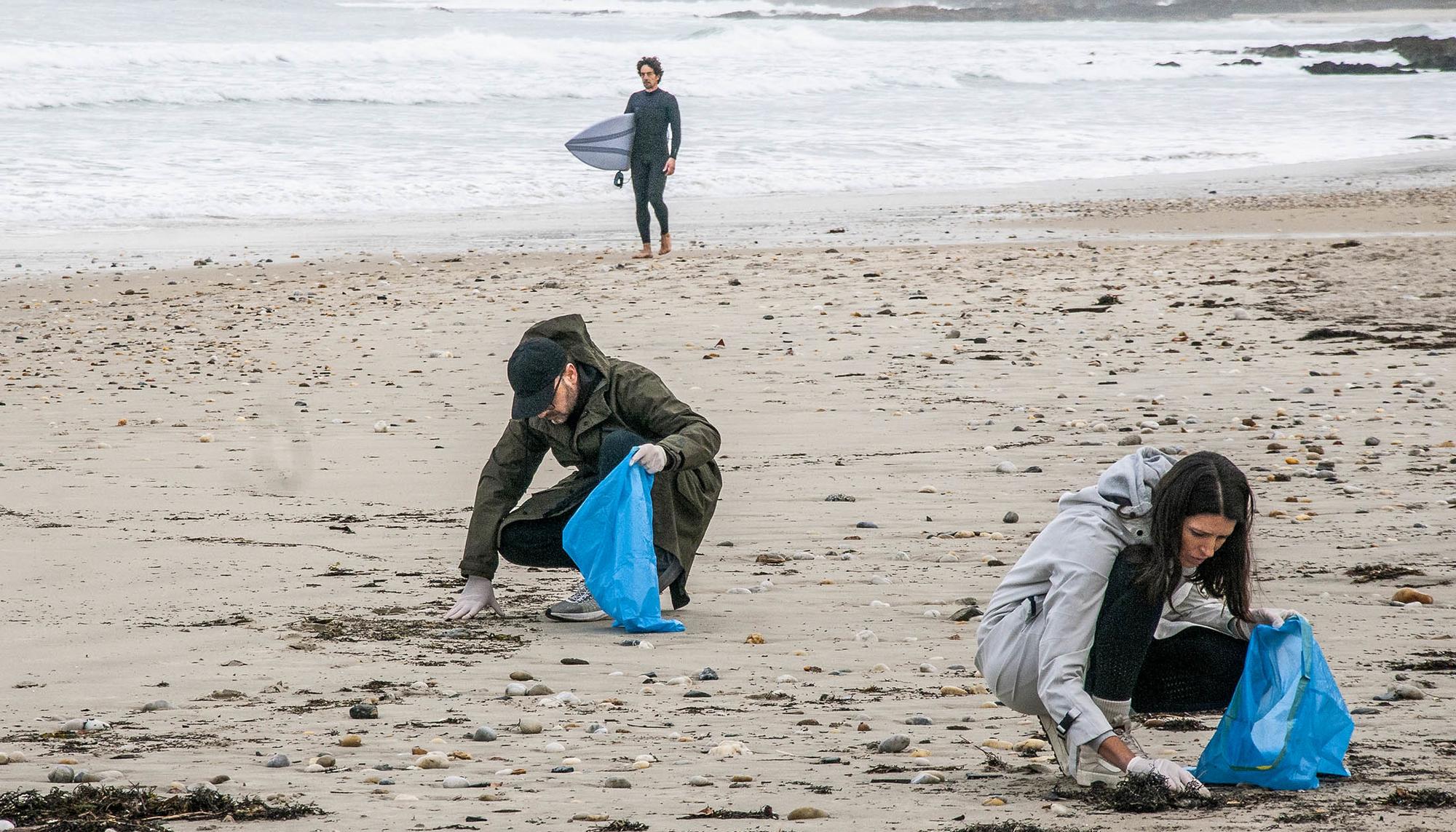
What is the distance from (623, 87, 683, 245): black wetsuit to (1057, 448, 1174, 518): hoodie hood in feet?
35.0

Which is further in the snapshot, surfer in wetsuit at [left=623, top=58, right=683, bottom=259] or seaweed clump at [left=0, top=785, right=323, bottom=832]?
surfer in wetsuit at [left=623, top=58, right=683, bottom=259]

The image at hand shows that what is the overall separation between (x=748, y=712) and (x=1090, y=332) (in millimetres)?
6540

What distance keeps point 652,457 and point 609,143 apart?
982 centimetres

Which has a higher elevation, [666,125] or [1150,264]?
[666,125]

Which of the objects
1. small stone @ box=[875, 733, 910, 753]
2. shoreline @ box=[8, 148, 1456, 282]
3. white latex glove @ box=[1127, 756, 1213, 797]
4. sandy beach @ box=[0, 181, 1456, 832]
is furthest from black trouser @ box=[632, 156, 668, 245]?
white latex glove @ box=[1127, 756, 1213, 797]

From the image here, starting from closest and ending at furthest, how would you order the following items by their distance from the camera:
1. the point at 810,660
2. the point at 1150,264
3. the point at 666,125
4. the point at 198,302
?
the point at 810,660 → the point at 198,302 → the point at 1150,264 → the point at 666,125

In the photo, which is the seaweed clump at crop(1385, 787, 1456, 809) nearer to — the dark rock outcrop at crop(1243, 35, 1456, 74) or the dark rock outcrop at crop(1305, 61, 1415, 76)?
the dark rock outcrop at crop(1305, 61, 1415, 76)

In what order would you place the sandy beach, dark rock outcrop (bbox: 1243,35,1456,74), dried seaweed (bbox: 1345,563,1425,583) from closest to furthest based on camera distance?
the sandy beach, dried seaweed (bbox: 1345,563,1425,583), dark rock outcrop (bbox: 1243,35,1456,74)

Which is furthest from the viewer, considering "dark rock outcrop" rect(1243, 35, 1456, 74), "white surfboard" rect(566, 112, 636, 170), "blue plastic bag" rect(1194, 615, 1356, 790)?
"dark rock outcrop" rect(1243, 35, 1456, 74)

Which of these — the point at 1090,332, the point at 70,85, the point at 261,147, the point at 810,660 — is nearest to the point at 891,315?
the point at 1090,332

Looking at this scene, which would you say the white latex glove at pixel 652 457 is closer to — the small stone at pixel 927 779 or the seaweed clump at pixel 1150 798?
the small stone at pixel 927 779

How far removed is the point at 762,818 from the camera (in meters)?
3.21

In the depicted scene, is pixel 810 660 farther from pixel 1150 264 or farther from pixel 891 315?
pixel 1150 264

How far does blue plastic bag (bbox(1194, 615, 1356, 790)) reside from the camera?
10.8ft
